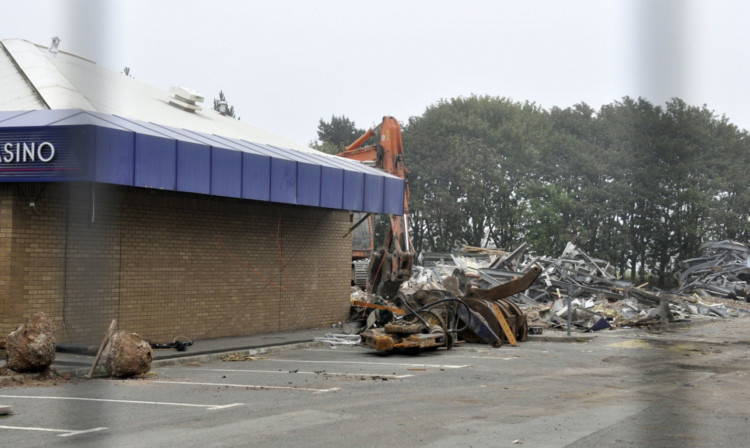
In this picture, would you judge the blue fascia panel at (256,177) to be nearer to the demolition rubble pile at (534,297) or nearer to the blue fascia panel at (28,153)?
the demolition rubble pile at (534,297)

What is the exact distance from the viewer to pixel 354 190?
70.2 ft

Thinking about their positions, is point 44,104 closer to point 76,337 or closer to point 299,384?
point 76,337

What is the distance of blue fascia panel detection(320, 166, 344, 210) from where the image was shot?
66.3ft

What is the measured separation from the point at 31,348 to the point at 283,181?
25.6 feet

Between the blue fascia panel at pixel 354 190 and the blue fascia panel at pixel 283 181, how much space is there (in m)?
2.07

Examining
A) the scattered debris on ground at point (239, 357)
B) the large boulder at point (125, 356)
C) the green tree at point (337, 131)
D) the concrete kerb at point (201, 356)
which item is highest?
the green tree at point (337, 131)

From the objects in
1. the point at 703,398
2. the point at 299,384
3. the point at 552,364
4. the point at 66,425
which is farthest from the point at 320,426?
the point at 552,364

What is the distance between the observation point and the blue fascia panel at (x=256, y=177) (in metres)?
17.9

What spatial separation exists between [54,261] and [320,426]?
9.22m

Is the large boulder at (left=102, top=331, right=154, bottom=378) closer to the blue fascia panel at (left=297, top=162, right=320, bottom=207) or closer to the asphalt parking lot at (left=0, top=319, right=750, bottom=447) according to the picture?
the asphalt parking lot at (left=0, top=319, right=750, bottom=447)

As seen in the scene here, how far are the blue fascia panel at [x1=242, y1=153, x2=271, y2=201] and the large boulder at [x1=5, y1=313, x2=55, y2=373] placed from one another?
613cm

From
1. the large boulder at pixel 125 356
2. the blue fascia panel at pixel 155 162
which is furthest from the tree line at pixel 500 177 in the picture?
the large boulder at pixel 125 356

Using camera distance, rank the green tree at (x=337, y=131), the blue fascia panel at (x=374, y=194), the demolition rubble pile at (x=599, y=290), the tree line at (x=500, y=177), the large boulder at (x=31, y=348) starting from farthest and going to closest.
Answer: the green tree at (x=337, y=131), the tree line at (x=500, y=177), the demolition rubble pile at (x=599, y=290), the blue fascia panel at (x=374, y=194), the large boulder at (x=31, y=348)

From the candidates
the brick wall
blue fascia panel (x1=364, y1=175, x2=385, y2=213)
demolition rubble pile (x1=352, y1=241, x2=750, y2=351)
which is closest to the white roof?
the brick wall
